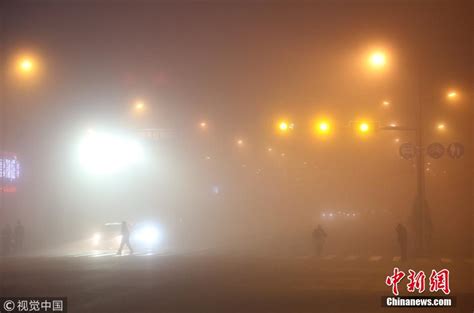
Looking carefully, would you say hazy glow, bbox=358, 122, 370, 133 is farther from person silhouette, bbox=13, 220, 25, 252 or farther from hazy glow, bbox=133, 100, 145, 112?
hazy glow, bbox=133, 100, 145, 112

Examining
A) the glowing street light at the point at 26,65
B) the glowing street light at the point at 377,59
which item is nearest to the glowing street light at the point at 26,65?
the glowing street light at the point at 26,65

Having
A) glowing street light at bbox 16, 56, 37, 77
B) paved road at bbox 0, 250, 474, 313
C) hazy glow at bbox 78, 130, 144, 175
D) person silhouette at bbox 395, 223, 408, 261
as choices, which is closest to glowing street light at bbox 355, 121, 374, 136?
person silhouette at bbox 395, 223, 408, 261

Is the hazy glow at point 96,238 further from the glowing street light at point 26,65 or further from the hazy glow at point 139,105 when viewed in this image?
the glowing street light at point 26,65

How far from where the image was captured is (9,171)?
153 ft

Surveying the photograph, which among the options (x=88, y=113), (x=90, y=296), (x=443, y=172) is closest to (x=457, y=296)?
(x=90, y=296)

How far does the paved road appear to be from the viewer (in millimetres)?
16953

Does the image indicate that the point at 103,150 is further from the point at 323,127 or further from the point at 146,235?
the point at 323,127

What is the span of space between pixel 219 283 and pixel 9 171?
1108 inches

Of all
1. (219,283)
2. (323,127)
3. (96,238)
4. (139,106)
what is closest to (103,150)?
(139,106)

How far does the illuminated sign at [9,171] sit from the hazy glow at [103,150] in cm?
842

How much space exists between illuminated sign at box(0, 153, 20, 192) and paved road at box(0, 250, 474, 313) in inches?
481

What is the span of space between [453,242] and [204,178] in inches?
2399

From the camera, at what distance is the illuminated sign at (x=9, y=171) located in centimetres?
4497

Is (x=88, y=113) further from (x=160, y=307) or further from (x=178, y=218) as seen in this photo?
(x=160, y=307)
